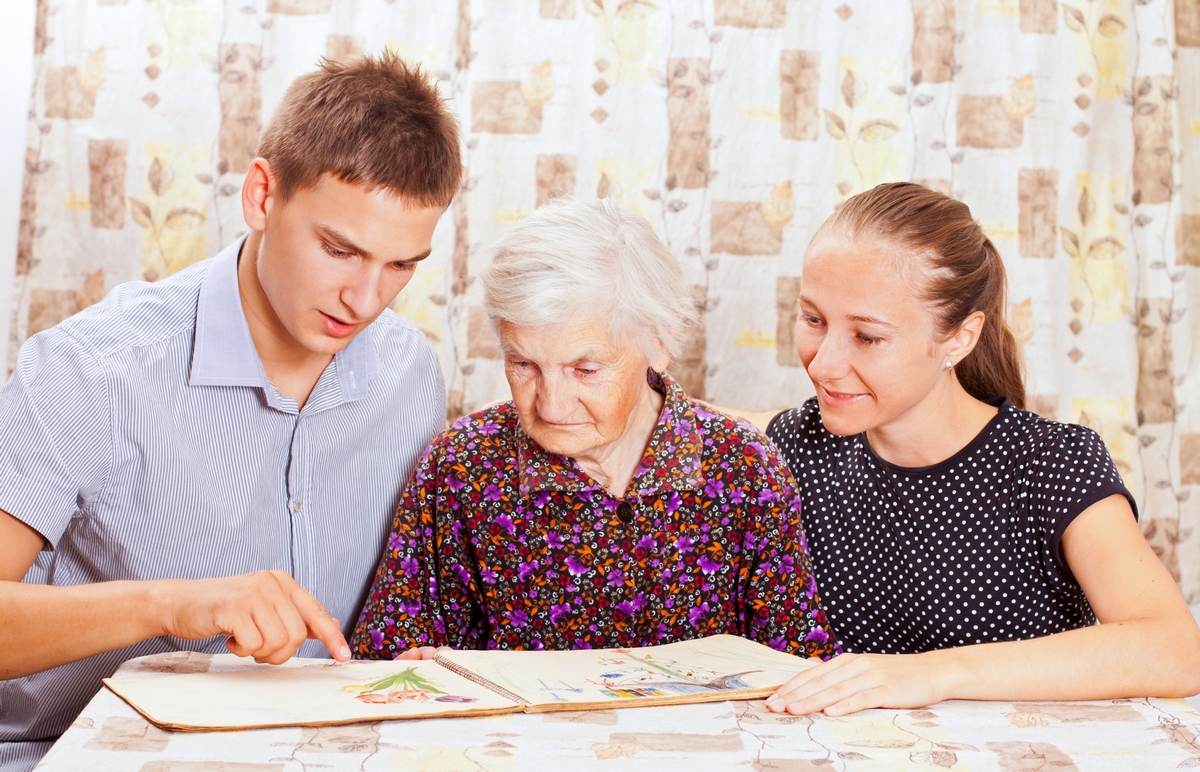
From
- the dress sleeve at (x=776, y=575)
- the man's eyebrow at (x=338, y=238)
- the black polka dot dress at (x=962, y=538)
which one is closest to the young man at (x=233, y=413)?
the man's eyebrow at (x=338, y=238)

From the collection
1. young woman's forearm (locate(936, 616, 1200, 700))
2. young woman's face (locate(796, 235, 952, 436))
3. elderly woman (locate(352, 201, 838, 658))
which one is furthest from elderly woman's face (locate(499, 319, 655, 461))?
young woman's forearm (locate(936, 616, 1200, 700))

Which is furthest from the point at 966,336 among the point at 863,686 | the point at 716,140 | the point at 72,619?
the point at 72,619

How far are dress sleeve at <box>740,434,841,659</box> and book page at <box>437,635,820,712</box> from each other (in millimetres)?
176

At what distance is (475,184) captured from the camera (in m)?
2.51

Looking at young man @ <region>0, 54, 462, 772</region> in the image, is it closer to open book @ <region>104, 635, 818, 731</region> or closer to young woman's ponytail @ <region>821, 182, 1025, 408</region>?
open book @ <region>104, 635, 818, 731</region>

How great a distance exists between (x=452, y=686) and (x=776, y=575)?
0.55 m

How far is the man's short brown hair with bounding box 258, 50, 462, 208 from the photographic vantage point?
4.38 ft

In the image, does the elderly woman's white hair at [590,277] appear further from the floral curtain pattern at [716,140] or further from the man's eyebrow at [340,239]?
the floral curtain pattern at [716,140]

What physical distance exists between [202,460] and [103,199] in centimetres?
132

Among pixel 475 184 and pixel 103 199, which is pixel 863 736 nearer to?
pixel 475 184

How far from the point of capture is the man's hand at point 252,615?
1.08 meters

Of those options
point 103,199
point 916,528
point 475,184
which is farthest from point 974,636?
point 103,199

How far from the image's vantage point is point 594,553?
4.79ft

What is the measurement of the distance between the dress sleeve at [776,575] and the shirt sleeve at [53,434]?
2.79 feet
